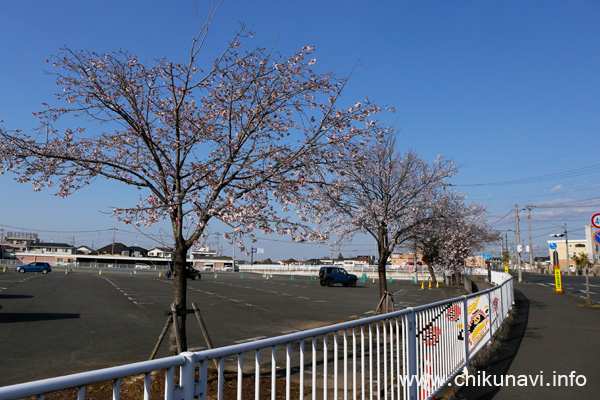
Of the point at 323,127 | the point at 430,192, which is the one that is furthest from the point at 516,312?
the point at 323,127

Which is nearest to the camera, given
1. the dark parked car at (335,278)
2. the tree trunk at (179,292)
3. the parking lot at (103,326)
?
the tree trunk at (179,292)

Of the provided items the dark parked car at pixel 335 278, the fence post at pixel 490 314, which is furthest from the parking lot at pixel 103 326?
the dark parked car at pixel 335 278

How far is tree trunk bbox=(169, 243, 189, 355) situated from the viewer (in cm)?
694

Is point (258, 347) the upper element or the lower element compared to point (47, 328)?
upper

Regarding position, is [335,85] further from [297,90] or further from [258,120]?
[258,120]

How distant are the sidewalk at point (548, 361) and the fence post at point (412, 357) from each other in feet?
5.24

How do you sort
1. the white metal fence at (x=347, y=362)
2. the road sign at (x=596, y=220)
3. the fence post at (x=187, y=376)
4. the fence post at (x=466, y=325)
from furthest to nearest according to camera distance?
the road sign at (x=596, y=220) → the fence post at (x=466, y=325) → the fence post at (x=187, y=376) → the white metal fence at (x=347, y=362)

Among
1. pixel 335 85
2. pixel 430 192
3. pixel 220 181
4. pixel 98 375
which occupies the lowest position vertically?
pixel 98 375

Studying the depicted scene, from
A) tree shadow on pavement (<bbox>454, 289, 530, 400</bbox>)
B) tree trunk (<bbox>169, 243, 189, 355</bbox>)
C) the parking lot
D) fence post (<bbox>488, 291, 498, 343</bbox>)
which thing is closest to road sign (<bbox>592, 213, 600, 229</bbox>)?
tree shadow on pavement (<bbox>454, 289, 530, 400</bbox>)

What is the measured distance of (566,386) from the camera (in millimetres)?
6871

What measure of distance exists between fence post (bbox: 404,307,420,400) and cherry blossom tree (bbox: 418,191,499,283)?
31.1 feet

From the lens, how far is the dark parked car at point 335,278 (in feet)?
134

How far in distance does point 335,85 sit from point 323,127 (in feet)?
2.93

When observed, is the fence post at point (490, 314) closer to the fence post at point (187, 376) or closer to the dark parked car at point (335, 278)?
the fence post at point (187, 376)
